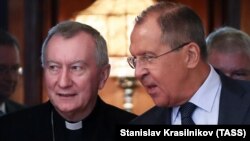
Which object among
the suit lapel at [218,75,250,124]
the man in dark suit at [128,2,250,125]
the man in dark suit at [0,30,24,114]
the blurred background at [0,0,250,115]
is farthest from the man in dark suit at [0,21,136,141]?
the blurred background at [0,0,250,115]

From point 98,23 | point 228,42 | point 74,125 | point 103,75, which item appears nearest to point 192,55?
point 103,75

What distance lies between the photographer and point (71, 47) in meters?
3.01

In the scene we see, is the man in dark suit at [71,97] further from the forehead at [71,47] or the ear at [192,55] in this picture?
the ear at [192,55]

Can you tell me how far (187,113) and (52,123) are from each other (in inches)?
27.6

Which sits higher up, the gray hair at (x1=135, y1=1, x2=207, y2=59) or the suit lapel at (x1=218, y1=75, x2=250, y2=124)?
the gray hair at (x1=135, y1=1, x2=207, y2=59)

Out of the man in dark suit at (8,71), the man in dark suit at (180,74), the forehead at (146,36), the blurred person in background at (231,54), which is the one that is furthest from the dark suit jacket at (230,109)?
the man in dark suit at (8,71)

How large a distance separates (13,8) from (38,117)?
1.58m

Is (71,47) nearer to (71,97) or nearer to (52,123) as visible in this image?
(71,97)

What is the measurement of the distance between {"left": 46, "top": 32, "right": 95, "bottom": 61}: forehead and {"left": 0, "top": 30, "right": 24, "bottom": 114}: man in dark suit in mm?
937

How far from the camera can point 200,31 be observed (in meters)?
2.82

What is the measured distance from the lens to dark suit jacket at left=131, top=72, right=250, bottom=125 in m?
2.72

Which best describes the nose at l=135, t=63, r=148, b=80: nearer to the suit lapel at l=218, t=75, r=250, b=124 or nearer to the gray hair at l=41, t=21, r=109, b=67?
the suit lapel at l=218, t=75, r=250, b=124

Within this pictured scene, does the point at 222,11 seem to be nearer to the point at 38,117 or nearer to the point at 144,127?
the point at 38,117

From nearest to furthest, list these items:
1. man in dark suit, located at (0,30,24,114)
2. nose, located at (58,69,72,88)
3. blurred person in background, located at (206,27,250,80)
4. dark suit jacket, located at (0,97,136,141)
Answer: nose, located at (58,69,72,88) < dark suit jacket, located at (0,97,136,141) < blurred person in background, located at (206,27,250,80) < man in dark suit, located at (0,30,24,114)
